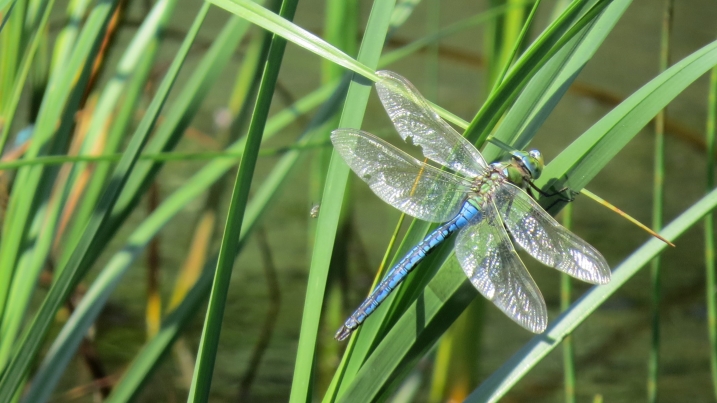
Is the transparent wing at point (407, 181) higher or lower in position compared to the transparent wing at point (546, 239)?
higher

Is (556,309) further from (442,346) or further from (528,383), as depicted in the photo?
(442,346)

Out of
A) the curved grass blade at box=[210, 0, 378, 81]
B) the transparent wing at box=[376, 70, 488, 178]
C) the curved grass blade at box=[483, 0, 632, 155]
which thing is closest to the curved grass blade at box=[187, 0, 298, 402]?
the curved grass blade at box=[210, 0, 378, 81]

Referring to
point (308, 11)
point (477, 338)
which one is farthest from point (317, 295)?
point (308, 11)

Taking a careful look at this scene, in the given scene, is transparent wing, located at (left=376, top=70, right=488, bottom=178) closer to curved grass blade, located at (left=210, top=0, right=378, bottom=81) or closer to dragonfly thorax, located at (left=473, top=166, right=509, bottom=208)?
dragonfly thorax, located at (left=473, top=166, right=509, bottom=208)

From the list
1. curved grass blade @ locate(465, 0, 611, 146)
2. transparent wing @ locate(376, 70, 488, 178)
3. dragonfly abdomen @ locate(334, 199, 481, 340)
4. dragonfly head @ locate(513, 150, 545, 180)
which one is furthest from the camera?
transparent wing @ locate(376, 70, 488, 178)

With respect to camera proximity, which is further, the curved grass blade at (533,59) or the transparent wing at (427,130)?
the transparent wing at (427,130)

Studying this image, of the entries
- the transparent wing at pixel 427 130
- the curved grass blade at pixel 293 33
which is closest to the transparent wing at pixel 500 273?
the transparent wing at pixel 427 130

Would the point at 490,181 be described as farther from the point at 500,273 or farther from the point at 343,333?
the point at 343,333

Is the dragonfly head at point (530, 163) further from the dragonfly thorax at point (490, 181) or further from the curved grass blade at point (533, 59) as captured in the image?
the curved grass blade at point (533, 59)

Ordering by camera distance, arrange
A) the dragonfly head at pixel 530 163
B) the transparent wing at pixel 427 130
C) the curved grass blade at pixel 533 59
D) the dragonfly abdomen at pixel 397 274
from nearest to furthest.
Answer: the curved grass blade at pixel 533 59 → the dragonfly abdomen at pixel 397 274 → the dragonfly head at pixel 530 163 → the transparent wing at pixel 427 130
